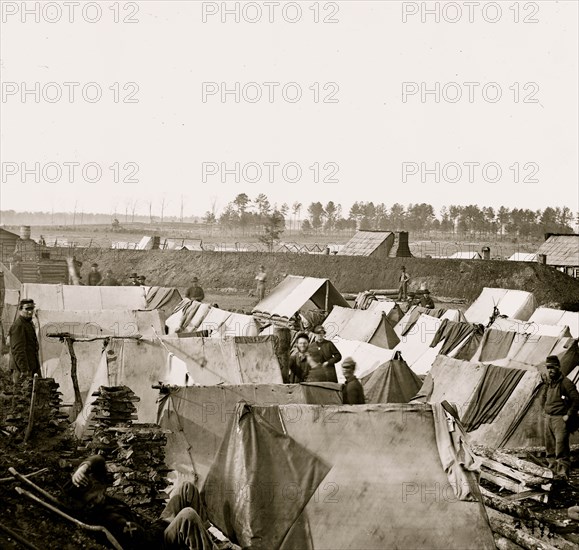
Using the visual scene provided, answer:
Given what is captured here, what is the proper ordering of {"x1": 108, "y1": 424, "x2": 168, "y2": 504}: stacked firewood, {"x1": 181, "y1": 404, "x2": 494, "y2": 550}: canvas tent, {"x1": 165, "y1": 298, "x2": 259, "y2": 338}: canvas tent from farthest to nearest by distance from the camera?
{"x1": 165, "y1": 298, "x2": 259, "y2": 338}: canvas tent, {"x1": 108, "y1": 424, "x2": 168, "y2": 504}: stacked firewood, {"x1": 181, "y1": 404, "x2": 494, "y2": 550}: canvas tent

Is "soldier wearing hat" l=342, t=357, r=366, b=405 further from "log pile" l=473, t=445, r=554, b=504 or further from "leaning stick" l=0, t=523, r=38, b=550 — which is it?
"leaning stick" l=0, t=523, r=38, b=550

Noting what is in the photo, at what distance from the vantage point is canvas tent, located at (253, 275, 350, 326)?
23.5m

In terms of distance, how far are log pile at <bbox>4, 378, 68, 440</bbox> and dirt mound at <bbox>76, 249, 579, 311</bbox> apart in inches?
1011

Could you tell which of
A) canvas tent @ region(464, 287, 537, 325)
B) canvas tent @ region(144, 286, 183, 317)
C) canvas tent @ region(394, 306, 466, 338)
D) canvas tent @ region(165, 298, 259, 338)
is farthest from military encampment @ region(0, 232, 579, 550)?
canvas tent @ region(144, 286, 183, 317)

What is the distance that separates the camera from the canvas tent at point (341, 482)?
715 centimetres

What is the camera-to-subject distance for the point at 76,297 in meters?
19.6

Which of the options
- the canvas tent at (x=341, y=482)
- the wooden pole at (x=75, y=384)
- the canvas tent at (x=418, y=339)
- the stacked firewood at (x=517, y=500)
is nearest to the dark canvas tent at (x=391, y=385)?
the stacked firewood at (x=517, y=500)

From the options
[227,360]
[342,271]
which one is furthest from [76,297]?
[342,271]

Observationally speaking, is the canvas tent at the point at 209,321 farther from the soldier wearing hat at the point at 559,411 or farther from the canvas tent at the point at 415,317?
the soldier wearing hat at the point at 559,411

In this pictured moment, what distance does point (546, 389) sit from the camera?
10938 millimetres

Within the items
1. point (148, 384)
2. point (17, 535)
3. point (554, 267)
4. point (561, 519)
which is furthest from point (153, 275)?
point (17, 535)

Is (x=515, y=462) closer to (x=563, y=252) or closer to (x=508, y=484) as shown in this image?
(x=508, y=484)

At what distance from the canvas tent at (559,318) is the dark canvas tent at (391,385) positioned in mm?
7199

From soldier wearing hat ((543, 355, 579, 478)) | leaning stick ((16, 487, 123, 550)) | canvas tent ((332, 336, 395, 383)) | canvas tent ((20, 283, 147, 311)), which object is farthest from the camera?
canvas tent ((20, 283, 147, 311))
